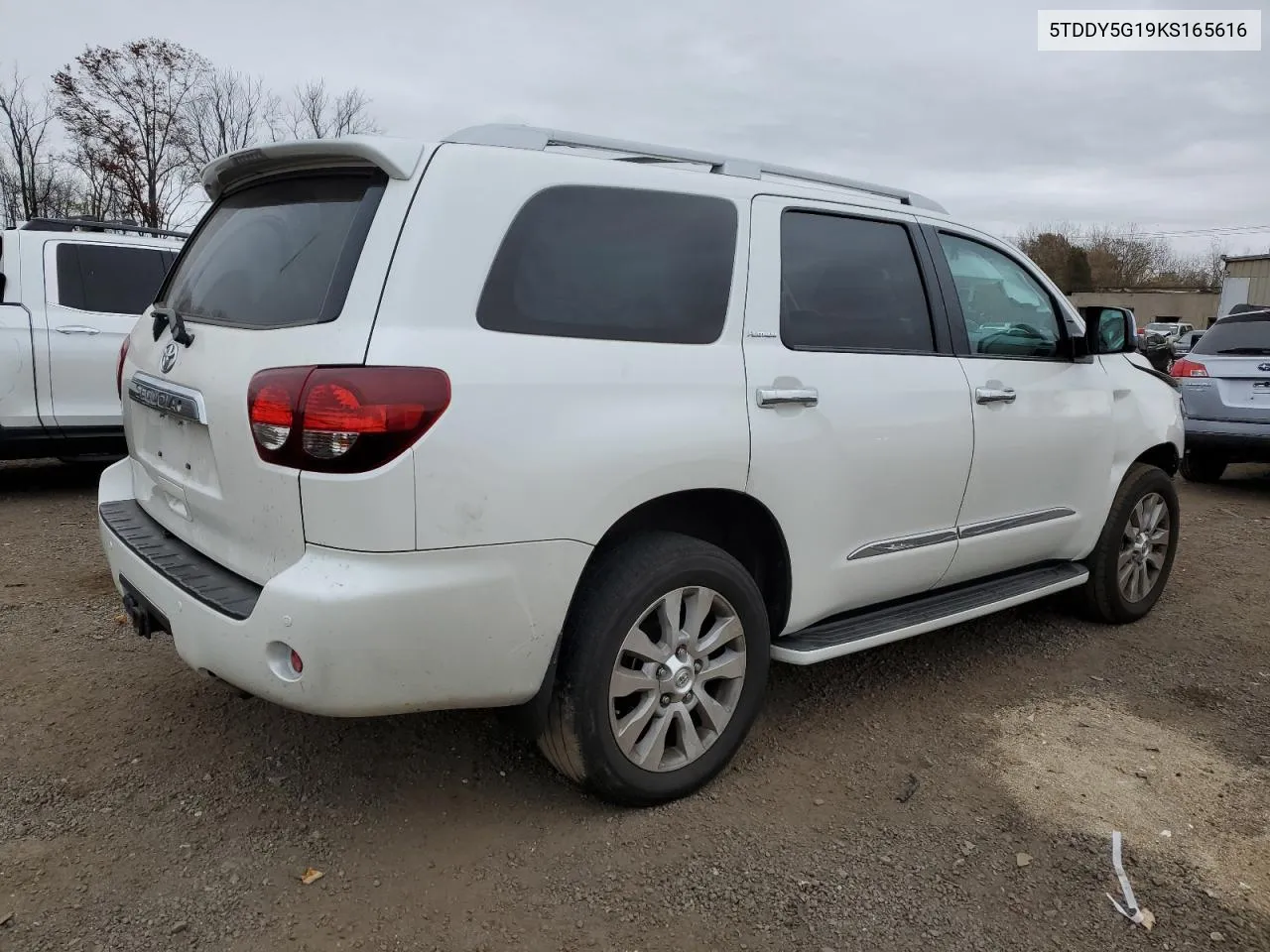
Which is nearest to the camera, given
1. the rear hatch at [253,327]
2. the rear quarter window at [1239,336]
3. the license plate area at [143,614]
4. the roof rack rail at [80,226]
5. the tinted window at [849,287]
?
the rear hatch at [253,327]

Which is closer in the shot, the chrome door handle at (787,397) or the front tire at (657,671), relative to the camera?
the front tire at (657,671)

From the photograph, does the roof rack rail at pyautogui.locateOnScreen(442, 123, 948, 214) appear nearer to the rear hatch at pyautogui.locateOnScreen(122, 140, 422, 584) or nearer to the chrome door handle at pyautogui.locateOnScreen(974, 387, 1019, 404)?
the rear hatch at pyautogui.locateOnScreen(122, 140, 422, 584)

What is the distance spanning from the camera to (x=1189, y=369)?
332 inches

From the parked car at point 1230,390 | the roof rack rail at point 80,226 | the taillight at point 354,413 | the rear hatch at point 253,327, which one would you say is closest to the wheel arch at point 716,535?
the taillight at point 354,413

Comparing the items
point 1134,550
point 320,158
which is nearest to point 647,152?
point 320,158

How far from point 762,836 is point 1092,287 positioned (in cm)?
6769

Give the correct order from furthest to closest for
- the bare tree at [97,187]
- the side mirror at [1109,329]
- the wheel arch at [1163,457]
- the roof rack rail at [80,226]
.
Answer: the bare tree at [97,187] < the roof rack rail at [80,226] < the wheel arch at [1163,457] < the side mirror at [1109,329]

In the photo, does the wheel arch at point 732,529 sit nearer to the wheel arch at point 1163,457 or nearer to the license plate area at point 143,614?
the license plate area at point 143,614

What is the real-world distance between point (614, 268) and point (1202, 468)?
330 inches

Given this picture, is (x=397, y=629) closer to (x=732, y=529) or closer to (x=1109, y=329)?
(x=732, y=529)

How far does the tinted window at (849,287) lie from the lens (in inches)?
120

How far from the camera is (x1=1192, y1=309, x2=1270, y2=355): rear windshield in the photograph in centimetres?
810

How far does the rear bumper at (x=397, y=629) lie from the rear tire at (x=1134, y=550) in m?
3.00

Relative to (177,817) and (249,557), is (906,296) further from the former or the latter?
(177,817)
